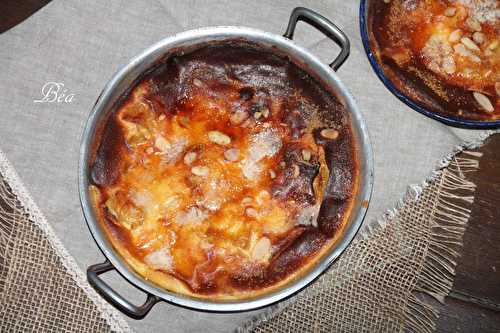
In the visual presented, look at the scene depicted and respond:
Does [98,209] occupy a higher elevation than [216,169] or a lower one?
lower

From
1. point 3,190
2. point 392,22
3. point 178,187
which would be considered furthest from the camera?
point 3,190

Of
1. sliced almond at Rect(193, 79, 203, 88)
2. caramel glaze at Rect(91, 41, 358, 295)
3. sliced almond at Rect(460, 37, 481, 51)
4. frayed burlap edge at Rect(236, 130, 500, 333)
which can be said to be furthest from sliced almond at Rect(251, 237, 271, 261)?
sliced almond at Rect(460, 37, 481, 51)

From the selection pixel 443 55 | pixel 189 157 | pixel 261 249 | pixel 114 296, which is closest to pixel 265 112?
pixel 189 157

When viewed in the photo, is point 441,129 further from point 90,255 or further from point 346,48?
point 90,255

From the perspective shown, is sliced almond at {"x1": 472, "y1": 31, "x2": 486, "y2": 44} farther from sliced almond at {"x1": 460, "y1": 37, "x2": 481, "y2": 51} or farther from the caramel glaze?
the caramel glaze

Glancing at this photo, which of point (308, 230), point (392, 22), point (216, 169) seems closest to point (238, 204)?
point (216, 169)

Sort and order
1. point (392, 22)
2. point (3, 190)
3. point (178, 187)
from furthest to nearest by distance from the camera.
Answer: point (3, 190), point (392, 22), point (178, 187)

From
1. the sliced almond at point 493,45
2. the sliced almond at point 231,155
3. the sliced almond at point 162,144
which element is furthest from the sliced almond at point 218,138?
the sliced almond at point 493,45

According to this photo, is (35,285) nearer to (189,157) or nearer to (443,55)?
(189,157)

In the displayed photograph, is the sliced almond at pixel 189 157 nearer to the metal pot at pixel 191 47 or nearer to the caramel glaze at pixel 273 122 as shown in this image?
the caramel glaze at pixel 273 122
